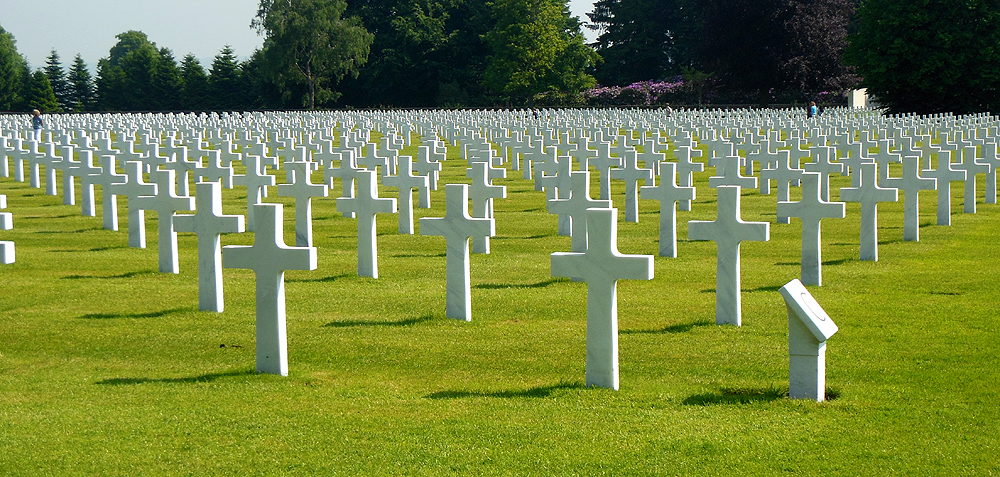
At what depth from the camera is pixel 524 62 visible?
228 feet

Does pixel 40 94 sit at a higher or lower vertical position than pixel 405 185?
higher

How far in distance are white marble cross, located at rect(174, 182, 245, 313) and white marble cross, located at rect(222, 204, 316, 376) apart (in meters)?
0.84

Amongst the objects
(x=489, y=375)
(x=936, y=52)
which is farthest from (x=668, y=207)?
(x=936, y=52)

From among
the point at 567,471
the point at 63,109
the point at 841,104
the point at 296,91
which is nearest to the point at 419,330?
the point at 567,471

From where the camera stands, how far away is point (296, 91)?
76.5 metres

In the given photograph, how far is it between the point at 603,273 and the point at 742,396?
938 millimetres

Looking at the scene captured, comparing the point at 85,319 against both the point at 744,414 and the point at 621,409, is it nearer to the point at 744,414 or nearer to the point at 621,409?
the point at 621,409

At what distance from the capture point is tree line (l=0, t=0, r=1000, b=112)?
5728 centimetres

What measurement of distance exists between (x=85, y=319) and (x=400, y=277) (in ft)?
9.30

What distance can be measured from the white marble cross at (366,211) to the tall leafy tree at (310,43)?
6423 centimetres

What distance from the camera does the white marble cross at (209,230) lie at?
7.36 m

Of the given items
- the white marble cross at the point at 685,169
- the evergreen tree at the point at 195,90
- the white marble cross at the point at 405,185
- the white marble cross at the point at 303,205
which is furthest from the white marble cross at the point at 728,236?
the evergreen tree at the point at 195,90

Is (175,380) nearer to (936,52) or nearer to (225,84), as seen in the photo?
(936,52)

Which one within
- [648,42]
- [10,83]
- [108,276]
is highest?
Answer: [648,42]
